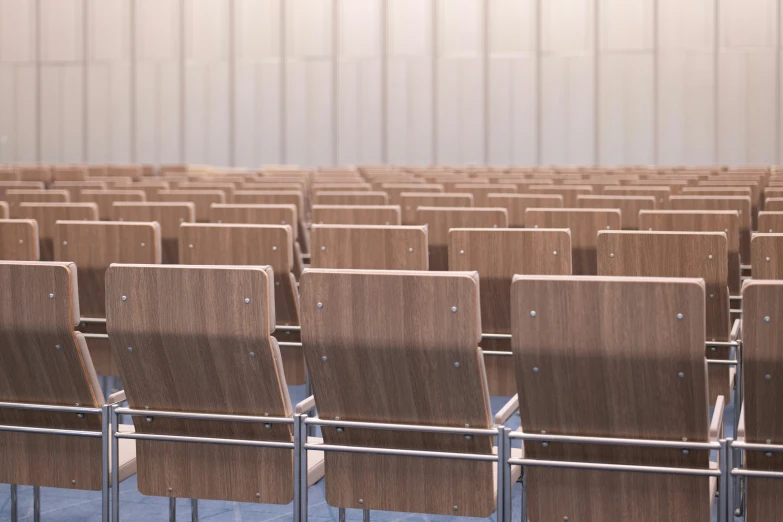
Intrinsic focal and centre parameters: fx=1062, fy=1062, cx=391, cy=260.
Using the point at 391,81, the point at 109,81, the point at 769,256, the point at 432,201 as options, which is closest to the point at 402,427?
the point at 769,256

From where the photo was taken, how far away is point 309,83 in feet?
67.2

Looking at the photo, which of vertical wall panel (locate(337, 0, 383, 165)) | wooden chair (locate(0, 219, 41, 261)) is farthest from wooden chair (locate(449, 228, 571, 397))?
vertical wall panel (locate(337, 0, 383, 165))

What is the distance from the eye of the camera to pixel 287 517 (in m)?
4.14

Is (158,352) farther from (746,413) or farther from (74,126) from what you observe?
(74,126)

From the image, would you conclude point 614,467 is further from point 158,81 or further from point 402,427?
point 158,81

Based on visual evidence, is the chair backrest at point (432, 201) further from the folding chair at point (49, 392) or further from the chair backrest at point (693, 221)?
the folding chair at point (49, 392)

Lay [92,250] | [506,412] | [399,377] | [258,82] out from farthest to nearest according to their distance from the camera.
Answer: [258,82]
[92,250]
[506,412]
[399,377]

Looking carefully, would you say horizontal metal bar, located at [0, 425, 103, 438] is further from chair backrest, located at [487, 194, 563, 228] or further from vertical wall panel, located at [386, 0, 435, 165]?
vertical wall panel, located at [386, 0, 435, 165]

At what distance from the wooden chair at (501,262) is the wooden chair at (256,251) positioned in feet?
2.44

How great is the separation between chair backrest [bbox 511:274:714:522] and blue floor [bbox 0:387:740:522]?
1.35m

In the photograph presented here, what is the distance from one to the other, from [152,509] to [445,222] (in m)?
2.18

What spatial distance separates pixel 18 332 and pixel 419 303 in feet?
3.92

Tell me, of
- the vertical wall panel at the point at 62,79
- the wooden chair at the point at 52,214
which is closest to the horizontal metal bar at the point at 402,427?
the wooden chair at the point at 52,214

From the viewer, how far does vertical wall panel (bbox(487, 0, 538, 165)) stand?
65.0 feet
